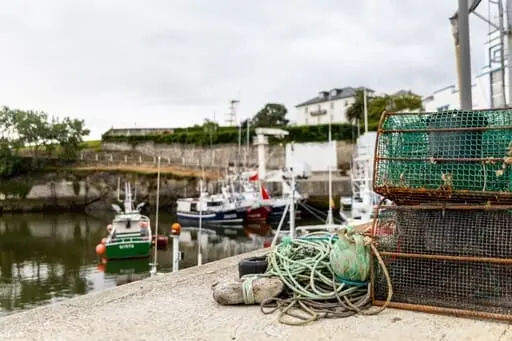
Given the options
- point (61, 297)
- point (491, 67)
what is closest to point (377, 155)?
point (491, 67)

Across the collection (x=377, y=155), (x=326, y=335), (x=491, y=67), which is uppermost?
(x=491, y=67)

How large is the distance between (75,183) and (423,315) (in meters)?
49.9

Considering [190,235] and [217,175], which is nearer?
[190,235]

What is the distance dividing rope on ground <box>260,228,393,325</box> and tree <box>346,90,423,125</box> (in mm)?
44662

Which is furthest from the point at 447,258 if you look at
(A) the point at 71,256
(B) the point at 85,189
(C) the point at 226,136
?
(C) the point at 226,136

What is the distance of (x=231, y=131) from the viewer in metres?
55.0

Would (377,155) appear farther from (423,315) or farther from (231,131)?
(231,131)

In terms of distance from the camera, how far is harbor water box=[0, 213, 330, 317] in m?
16.9

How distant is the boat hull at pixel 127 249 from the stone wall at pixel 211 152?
30.1m

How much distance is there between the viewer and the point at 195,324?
4.34 m

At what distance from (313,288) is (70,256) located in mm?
21445

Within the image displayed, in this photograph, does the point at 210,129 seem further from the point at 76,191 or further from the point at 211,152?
the point at 76,191

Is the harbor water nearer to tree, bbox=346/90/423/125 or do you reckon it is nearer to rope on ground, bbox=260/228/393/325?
rope on ground, bbox=260/228/393/325

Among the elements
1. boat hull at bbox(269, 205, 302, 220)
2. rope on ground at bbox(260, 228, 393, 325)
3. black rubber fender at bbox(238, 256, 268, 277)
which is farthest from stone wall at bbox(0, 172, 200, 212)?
rope on ground at bbox(260, 228, 393, 325)
